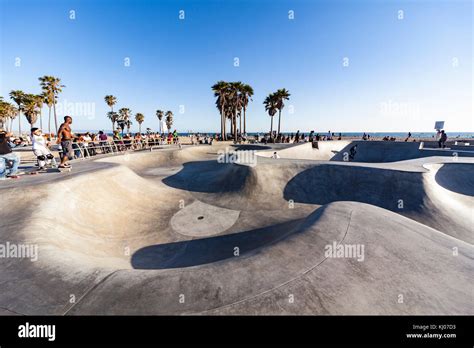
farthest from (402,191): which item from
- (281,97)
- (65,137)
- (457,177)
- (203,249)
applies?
(281,97)

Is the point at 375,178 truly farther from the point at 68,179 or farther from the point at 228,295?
the point at 68,179

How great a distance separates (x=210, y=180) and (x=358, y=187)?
26.1 ft

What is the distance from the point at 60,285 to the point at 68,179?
541 cm

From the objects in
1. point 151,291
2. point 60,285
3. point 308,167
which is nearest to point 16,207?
point 60,285

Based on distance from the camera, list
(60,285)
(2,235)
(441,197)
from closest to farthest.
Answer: (60,285), (2,235), (441,197)

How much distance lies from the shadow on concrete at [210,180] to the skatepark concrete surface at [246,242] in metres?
0.11

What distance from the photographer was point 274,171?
10.1 meters

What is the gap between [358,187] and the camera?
902cm

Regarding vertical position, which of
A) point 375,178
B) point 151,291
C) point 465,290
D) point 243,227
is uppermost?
point 375,178

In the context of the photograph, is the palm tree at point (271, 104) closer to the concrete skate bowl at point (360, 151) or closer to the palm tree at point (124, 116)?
the concrete skate bowl at point (360, 151)

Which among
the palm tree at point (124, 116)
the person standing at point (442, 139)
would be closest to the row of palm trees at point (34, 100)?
the palm tree at point (124, 116)

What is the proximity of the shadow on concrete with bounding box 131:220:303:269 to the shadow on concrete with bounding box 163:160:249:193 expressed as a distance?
367 cm

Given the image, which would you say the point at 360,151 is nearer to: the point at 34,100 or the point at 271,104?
the point at 271,104

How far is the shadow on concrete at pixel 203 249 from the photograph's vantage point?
5.00 m
